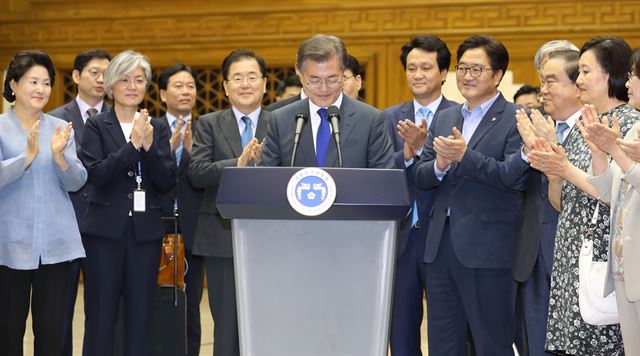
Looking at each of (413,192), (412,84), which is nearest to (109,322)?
(413,192)

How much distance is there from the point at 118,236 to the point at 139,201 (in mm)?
170

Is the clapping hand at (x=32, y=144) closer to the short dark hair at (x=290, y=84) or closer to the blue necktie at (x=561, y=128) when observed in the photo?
the blue necktie at (x=561, y=128)

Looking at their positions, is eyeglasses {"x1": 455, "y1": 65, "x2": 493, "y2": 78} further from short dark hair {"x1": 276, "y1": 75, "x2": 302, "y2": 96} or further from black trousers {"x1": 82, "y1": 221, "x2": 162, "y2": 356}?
short dark hair {"x1": 276, "y1": 75, "x2": 302, "y2": 96}

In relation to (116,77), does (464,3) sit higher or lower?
higher

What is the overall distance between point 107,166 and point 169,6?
11.4 ft

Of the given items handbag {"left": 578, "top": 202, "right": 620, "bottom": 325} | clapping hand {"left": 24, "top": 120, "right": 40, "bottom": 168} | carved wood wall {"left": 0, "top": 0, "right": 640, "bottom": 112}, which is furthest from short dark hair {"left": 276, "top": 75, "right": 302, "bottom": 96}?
handbag {"left": 578, "top": 202, "right": 620, "bottom": 325}

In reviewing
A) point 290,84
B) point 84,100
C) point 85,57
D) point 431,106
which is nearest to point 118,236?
point 84,100

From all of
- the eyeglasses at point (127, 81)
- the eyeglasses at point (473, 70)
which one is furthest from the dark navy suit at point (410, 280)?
the eyeglasses at point (127, 81)

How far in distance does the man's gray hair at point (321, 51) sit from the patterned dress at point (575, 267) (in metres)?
0.93

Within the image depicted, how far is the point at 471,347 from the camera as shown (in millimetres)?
4055

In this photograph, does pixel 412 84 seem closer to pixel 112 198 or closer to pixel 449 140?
pixel 449 140

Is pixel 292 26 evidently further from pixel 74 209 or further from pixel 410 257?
pixel 410 257

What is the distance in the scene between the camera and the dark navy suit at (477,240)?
138 inches

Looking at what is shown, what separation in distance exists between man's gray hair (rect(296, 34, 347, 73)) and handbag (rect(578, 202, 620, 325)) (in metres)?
1.06
